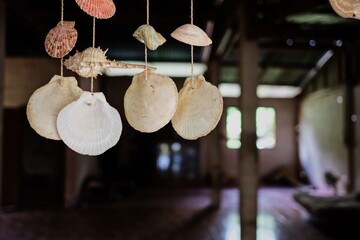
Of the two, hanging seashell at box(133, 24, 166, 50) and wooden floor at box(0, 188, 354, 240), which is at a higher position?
hanging seashell at box(133, 24, 166, 50)

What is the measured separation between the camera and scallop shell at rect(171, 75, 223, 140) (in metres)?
1.15

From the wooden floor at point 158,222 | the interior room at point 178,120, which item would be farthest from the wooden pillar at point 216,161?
the wooden floor at point 158,222

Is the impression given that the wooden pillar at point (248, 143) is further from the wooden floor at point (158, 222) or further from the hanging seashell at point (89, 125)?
the hanging seashell at point (89, 125)

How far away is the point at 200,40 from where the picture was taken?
1139 mm

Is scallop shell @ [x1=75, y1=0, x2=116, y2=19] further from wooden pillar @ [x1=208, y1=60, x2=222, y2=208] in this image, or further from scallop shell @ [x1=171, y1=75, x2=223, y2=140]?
wooden pillar @ [x1=208, y1=60, x2=222, y2=208]

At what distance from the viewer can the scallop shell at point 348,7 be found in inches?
42.3

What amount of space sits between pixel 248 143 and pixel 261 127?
8.69m

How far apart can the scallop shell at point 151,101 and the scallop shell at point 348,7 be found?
1.90 feet

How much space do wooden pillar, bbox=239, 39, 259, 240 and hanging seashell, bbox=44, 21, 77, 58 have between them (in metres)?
3.30

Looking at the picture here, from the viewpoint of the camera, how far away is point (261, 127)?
41.3 feet

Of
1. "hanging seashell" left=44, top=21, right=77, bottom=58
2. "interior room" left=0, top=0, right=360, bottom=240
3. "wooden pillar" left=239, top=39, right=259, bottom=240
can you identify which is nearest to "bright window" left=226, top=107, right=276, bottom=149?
"interior room" left=0, top=0, right=360, bottom=240

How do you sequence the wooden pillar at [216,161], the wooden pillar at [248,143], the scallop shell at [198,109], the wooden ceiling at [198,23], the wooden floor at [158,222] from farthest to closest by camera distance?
the wooden pillar at [216,161] → the wooden floor at [158,222] → the wooden ceiling at [198,23] → the wooden pillar at [248,143] → the scallop shell at [198,109]

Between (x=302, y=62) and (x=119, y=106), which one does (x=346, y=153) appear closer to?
(x=302, y=62)

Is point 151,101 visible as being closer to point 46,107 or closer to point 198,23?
point 46,107
